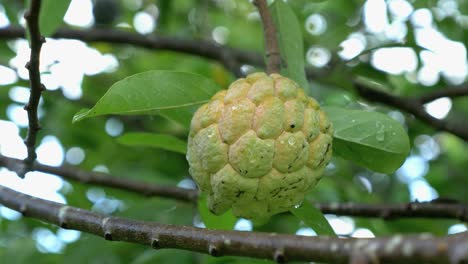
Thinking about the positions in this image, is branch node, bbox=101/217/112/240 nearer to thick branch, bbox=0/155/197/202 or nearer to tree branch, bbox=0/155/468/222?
tree branch, bbox=0/155/468/222

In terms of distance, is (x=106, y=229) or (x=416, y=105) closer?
(x=106, y=229)

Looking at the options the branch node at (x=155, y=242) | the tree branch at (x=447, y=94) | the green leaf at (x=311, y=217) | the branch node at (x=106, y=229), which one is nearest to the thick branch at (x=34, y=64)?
the branch node at (x=106, y=229)

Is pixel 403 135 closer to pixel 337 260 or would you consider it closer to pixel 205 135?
pixel 205 135

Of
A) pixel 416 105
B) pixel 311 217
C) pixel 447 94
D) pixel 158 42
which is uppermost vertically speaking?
pixel 158 42

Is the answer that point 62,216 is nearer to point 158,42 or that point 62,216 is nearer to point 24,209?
point 24,209

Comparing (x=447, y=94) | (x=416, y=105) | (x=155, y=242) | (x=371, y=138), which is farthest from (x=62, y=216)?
(x=447, y=94)

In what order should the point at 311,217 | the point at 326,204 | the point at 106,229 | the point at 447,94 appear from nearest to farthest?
the point at 106,229, the point at 311,217, the point at 326,204, the point at 447,94

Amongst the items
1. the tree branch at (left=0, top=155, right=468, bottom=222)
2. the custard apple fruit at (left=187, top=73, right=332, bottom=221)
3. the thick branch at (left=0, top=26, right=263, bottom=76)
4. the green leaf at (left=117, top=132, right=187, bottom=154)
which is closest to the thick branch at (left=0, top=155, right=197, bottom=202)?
the tree branch at (left=0, top=155, right=468, bottom=222)

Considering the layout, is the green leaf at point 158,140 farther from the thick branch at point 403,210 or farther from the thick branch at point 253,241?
the thick branch at point 403,210
